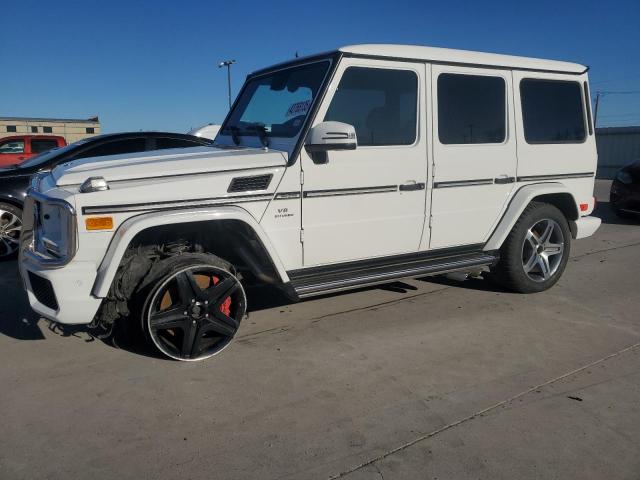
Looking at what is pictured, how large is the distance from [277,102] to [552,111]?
2632 mm

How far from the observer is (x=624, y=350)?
3830 mm

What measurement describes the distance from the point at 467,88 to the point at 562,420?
2.74m

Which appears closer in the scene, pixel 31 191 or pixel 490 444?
pixel 490 444

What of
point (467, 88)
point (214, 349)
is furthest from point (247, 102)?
point (214, 349)

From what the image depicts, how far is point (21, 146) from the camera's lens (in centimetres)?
1232

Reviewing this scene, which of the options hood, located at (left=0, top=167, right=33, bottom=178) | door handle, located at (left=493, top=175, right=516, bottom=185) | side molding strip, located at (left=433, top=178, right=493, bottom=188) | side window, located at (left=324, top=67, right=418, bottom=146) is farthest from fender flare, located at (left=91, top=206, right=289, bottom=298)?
hood, located at (left=0, top=167, right=33, bottom=178)

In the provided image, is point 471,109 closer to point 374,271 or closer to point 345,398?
point 374,271

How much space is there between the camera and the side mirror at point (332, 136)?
11.6ft

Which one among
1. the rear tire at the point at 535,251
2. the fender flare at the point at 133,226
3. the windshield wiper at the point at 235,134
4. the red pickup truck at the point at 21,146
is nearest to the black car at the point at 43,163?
the windshield wiper at the point at 235,134

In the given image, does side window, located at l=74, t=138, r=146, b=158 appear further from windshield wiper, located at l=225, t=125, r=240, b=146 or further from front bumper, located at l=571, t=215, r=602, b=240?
front bumper, located at l=571, t=215, r=602, b=240

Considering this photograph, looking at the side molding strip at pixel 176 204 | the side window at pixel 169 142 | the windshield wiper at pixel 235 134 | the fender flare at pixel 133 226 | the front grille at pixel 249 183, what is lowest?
the fender flare at pixel 133 226

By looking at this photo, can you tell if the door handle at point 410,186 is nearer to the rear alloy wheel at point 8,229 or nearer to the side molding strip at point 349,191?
the side molding strip at point 349,191

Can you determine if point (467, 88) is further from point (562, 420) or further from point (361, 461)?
point (361, 461)

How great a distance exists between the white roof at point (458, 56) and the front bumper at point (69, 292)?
2.32 meters
